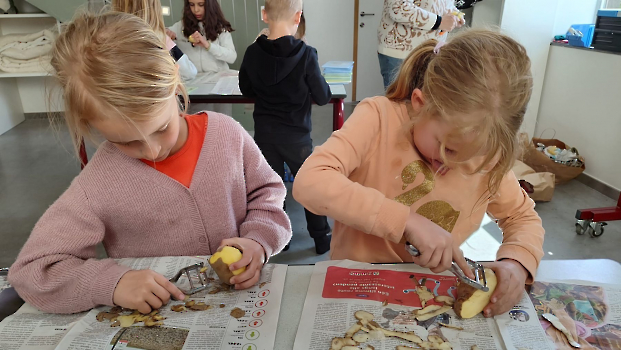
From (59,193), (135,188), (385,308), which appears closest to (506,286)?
(385,308)

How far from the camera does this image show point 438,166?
32.1 inches

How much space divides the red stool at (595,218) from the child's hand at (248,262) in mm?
1772

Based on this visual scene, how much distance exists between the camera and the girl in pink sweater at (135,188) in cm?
66

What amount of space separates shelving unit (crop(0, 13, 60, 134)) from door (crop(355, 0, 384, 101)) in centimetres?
274

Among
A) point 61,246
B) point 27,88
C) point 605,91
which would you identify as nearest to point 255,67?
point 61,246

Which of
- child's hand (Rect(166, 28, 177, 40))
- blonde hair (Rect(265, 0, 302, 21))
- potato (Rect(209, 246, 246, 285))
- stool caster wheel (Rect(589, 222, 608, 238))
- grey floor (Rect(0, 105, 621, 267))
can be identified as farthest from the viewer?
child's hand (Rect(166, 28, 177, 40))

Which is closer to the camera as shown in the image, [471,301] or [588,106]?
[471,301]

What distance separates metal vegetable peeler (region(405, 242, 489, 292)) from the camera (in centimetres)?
65

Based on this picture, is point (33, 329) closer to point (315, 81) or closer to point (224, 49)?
point (315, 81)

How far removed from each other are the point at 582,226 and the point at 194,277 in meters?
1.90

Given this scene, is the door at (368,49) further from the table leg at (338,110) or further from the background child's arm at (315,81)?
the background child's arm at (315,81)

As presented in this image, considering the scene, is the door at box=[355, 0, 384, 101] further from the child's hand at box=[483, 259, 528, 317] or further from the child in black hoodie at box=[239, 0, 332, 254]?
the child's hand at box=[483, 259, 528, 317]

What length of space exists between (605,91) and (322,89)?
5.56 feet

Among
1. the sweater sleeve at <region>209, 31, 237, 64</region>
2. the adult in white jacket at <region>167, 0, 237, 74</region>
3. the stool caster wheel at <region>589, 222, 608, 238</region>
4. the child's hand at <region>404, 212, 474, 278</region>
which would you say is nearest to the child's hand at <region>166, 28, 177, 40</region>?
the adult in white jacket at <region>167, 0, 237, 74</region>
